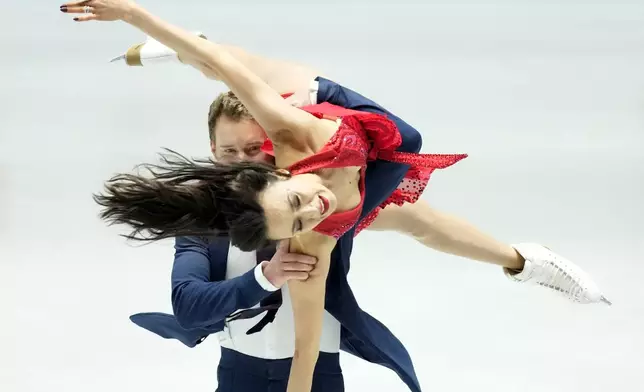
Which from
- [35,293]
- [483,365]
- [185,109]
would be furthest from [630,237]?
[35,293]

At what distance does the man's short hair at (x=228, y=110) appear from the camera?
2328 mm

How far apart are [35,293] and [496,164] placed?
219 centimetres

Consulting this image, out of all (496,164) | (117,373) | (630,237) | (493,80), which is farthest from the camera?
(493,80)

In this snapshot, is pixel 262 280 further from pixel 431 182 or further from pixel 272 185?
pixel 431 182

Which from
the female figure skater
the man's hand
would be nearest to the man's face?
the female figure skater

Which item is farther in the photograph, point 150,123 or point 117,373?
point 150,123

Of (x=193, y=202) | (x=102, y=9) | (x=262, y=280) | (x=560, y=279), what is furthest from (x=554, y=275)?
(x=102, y=9)

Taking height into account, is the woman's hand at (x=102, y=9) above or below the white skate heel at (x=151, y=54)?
above

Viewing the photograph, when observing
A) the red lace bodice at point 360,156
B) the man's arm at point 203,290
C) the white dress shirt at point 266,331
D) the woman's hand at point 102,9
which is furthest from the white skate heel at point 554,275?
the woman's hand at point 102,9

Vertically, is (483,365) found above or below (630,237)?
below

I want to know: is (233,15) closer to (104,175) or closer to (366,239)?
(104,175)

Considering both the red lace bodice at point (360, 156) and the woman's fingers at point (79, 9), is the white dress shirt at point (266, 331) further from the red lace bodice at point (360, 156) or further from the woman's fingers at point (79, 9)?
the woman's fingers at point (79, 9)

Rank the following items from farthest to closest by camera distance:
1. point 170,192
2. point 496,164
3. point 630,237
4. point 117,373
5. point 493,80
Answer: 1. point 493,80
2. point 496,164
3. point 630,237
4. point 117,373
5. point 170,192

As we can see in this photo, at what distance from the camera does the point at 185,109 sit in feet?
15.3
